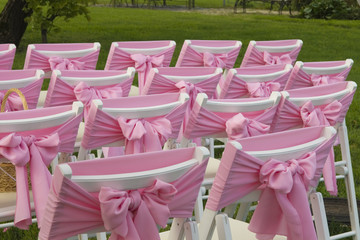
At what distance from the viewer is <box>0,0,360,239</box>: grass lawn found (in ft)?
50.1

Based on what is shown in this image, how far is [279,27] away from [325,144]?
16.3m

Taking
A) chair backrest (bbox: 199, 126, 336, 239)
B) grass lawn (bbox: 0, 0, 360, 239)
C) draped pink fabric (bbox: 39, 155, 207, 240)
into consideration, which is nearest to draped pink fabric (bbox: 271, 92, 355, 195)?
chair backrest (bbox: 199, 126, 336, 239)

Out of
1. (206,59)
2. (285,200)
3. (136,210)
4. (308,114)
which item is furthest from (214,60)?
(136,210)

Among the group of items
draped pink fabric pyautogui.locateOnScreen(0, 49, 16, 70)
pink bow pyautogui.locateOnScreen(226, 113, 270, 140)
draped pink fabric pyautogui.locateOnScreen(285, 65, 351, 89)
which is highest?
pink bow pyautogui.locateOnScreen(226, 113, 270, 140)

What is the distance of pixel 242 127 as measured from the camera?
3844mm

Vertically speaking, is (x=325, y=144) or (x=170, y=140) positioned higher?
(x=325, y=144)

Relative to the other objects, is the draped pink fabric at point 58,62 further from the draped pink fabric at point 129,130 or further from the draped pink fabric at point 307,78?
the draped pink fabric at point 129,130

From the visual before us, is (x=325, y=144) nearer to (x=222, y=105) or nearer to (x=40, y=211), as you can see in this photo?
(x=222, y=105)

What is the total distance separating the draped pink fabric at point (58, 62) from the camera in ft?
18.8

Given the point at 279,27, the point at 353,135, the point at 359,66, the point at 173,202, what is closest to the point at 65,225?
the point at 173,202

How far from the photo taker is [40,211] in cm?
354

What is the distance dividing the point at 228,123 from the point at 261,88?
3.39ft

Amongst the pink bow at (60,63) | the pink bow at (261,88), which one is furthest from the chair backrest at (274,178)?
the pink bow at (60,63)

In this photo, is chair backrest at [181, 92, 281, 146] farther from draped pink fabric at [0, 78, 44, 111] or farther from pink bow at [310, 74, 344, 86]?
pink bow at [310, 74, 344, 86]
